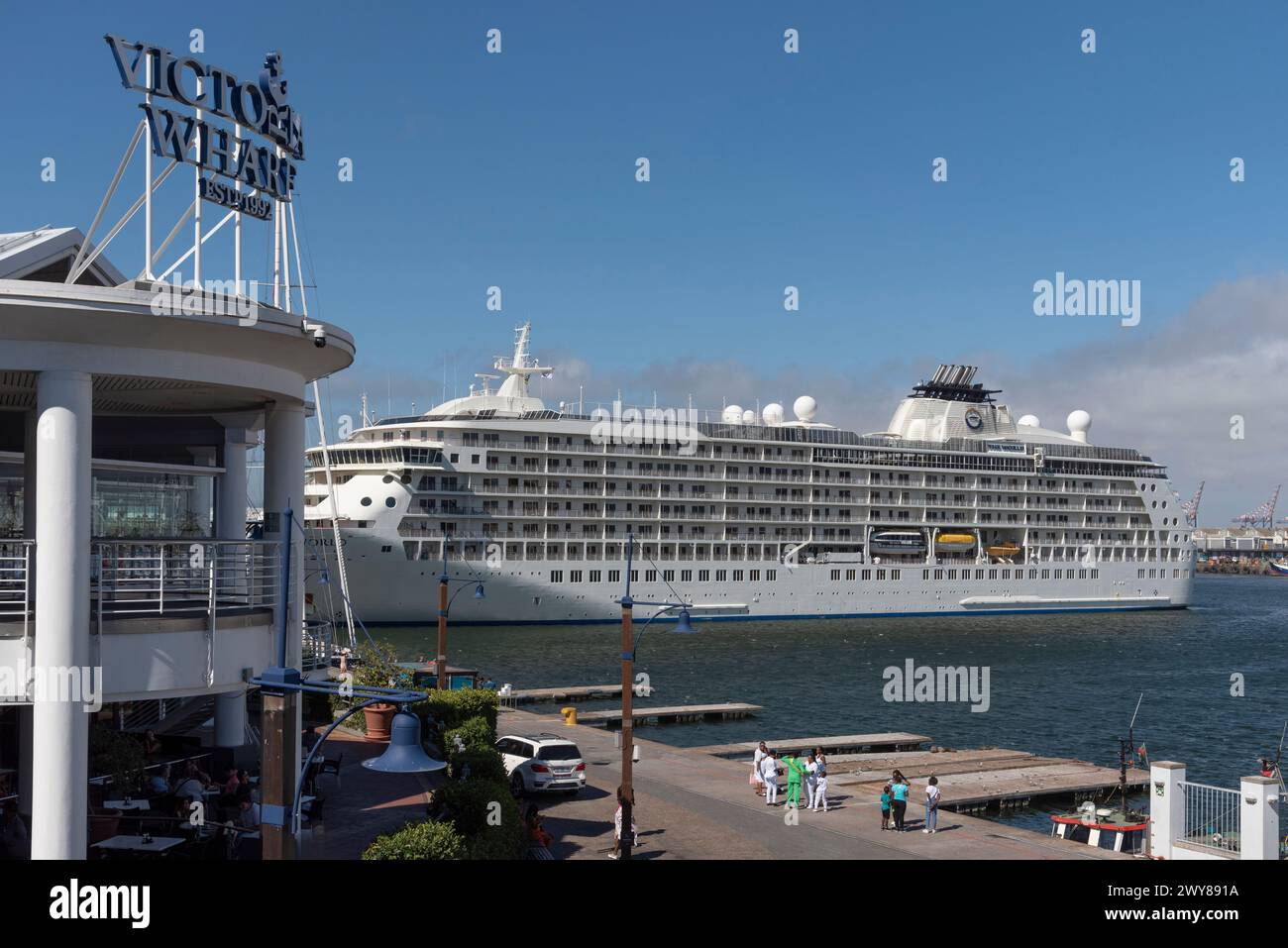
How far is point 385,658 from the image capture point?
34.2 metres

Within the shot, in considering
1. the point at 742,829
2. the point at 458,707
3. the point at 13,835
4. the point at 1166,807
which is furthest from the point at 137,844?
the point at 1166,807

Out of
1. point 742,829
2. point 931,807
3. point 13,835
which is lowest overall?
point 742,829

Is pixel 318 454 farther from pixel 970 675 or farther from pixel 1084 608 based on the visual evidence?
pixel 1084 608

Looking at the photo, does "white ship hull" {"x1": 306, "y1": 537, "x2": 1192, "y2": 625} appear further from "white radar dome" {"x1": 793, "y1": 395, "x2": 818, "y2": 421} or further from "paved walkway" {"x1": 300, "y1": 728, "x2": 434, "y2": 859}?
"paved walkway" {"x1": 300, "y1": 728, "x2": 434, "y2": 859}

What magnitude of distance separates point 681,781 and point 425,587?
4788 cm

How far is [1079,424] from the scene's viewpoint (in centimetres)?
10850

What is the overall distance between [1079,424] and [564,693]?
3057 inches

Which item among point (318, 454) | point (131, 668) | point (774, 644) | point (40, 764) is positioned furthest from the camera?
point (318, 454)

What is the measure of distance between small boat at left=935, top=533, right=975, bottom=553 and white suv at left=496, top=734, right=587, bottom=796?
76.9 metres

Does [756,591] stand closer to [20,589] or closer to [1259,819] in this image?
[1259,819]

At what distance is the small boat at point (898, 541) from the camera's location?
305 feet

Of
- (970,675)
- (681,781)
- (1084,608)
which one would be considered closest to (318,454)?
(970,675)

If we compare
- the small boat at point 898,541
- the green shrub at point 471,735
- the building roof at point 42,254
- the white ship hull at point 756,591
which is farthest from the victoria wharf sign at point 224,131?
the small boat at point 898,541
